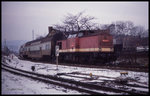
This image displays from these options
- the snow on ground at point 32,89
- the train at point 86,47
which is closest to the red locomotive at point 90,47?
the train at point 86,47

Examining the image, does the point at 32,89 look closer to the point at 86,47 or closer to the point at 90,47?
the point at 90,47

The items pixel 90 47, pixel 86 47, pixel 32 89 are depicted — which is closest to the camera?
pixel 32 89

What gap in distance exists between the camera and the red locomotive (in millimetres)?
21828

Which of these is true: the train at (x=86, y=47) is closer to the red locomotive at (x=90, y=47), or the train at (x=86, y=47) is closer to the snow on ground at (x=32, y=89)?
the red locomotive at (x=90, y=47)

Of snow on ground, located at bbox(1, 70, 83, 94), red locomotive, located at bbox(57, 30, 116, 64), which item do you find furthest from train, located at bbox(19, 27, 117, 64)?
snow on ground, located at bbox(1, 70, 83, 94)

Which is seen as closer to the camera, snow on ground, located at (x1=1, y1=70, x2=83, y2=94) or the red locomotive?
snow on ground, located at (x1=1, y1=70, x2=83, y2=94)

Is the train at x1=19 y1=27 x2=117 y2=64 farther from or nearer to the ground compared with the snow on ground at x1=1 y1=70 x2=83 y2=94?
farther from the ground

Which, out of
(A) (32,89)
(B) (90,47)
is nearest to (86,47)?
(B) (90,47)

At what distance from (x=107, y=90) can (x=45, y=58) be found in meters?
28.8

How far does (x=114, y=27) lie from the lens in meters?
92.0

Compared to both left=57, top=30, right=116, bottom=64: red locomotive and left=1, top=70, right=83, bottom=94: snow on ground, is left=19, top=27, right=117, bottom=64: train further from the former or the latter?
left=1, top=70, right=83, bottom=94: snow on ground

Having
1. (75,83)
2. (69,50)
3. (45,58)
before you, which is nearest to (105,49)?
(69,50)

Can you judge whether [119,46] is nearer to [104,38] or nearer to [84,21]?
[104,38]

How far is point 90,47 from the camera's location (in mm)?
23047
